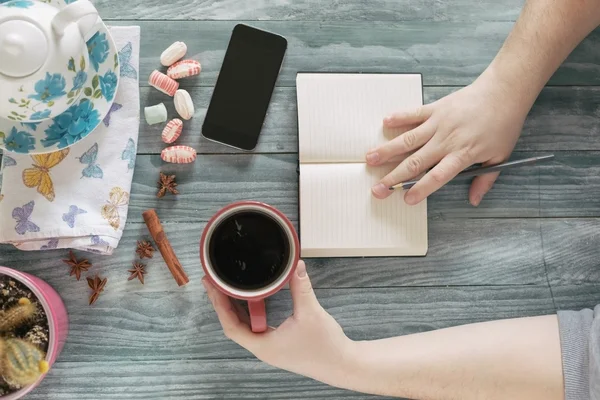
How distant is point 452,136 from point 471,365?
12.6 inches

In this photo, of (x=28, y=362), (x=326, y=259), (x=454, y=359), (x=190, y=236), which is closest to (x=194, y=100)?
(x=190, y=236)

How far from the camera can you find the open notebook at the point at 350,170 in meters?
0.80

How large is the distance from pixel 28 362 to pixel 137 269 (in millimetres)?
185

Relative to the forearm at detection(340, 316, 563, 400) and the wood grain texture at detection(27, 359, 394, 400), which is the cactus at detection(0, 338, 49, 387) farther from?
the forearm at detection(340, 316, 563, 400)

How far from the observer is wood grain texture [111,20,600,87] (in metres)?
0.83

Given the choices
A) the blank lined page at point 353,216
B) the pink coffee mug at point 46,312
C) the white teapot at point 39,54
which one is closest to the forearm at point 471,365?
the blank lined page at point 353,216

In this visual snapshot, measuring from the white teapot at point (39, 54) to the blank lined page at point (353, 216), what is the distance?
345 mm

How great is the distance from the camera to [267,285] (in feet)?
2.08

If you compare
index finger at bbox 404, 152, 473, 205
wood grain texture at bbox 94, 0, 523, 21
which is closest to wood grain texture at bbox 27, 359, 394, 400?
index finger at bbox 404, 152, 473, 205

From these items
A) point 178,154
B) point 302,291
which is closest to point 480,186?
point 302,291

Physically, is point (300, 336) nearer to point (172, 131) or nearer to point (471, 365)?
point (471, 365)

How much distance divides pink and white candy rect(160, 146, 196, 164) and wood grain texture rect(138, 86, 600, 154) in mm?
18

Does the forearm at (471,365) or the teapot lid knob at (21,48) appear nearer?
the teapot lid knob at (21,48)

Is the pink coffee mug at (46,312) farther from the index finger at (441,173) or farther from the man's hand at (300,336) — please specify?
the index finger at (441,173)
